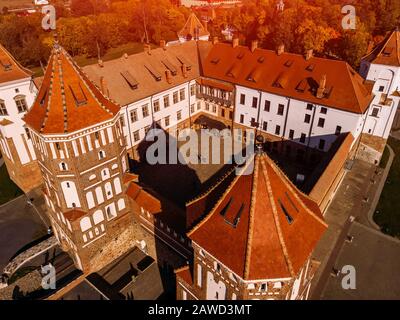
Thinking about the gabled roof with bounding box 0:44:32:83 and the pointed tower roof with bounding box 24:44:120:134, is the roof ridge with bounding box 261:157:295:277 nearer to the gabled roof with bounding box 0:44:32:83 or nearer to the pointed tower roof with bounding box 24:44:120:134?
the pointed tower roof with bounding box 24:44:120:134

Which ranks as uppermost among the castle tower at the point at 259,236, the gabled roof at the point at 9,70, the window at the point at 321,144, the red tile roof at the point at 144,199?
the gabled roof at the point at 9,70

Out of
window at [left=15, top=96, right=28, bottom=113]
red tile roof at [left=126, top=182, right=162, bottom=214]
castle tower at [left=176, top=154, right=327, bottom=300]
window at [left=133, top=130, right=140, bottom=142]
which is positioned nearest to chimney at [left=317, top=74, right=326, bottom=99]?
castle tower at [left=176, top=154, right=327, bottom=300]

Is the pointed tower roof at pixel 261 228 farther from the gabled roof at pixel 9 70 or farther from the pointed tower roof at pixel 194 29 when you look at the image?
the pointed tower roof at pixel 194 29

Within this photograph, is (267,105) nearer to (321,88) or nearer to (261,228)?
(321,88)

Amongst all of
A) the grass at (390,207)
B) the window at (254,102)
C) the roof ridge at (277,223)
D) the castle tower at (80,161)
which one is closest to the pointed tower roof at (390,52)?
the grass at (390,207)

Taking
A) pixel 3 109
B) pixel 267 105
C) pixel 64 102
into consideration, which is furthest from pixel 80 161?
pixel 267 105

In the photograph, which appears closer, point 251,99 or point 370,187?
point 370,187

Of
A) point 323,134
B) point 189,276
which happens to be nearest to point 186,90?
point 323,134

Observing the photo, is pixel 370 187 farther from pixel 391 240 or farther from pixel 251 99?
pixel 251 99

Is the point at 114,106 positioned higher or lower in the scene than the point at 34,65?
higher
